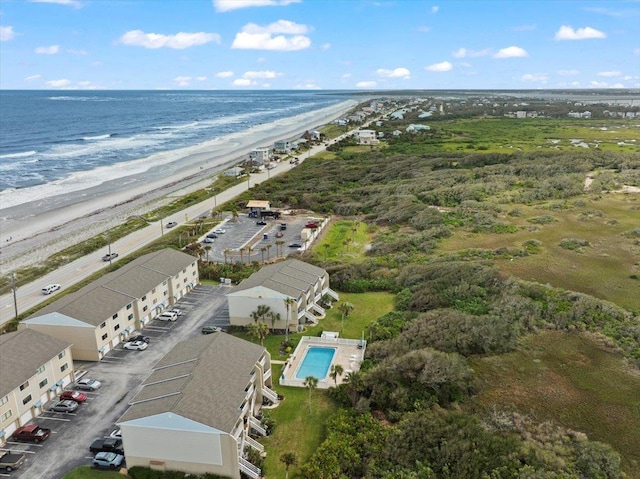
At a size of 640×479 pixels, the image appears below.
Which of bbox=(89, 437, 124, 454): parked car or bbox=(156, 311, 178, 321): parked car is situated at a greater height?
bbox=(156, 311, 178, 321): parked car

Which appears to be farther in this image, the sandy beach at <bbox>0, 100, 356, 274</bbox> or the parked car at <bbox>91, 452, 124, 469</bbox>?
the sandy beach at <bbox>0, 100, 356, 274</bbox>

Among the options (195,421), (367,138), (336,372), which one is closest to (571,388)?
(336,372)

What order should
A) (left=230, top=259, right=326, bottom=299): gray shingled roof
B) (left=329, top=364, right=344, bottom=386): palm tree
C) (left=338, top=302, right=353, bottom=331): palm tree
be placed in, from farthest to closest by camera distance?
(left=338, top=302, right=353, bottom=331): palm tree
(left=230, top=259, right=326, bottom=299): gray shingled roof
(left=329, top=364, right=344, bottom=386): palm tree

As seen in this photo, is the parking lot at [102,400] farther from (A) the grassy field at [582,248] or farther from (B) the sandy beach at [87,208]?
(A) the grassy field at [582,248]

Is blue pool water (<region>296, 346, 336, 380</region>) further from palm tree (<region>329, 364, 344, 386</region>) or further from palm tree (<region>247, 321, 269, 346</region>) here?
palm tree (<region>247, 321, 269, 346</region>)

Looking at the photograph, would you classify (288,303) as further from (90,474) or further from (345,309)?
(90,474)

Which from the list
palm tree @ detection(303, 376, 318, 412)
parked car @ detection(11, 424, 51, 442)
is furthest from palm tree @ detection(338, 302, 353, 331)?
parked car @ detection(11, 424, 51, 442)
